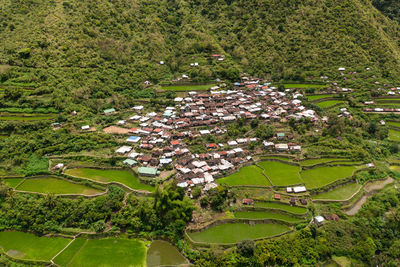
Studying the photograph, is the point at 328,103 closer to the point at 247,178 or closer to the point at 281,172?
the point at 281,172

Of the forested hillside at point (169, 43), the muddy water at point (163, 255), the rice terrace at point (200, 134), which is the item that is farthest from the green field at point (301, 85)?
the muddy water at point (163, 255)

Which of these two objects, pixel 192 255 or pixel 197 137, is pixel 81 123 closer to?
pixel 197 137

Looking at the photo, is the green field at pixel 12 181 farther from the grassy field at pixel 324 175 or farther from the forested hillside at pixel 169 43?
the grassy field at pixel 324 175

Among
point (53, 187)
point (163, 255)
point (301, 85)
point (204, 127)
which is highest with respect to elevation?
point (301, 85)

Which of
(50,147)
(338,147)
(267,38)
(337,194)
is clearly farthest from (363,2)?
(50,147)

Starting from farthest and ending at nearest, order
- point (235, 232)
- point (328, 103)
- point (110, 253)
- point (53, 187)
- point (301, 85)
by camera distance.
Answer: point (301, 85) < point (328, 103) < point (53, 187) < point (235, 232) < point (110, 253)

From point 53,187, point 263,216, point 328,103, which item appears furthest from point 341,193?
point 53,187
